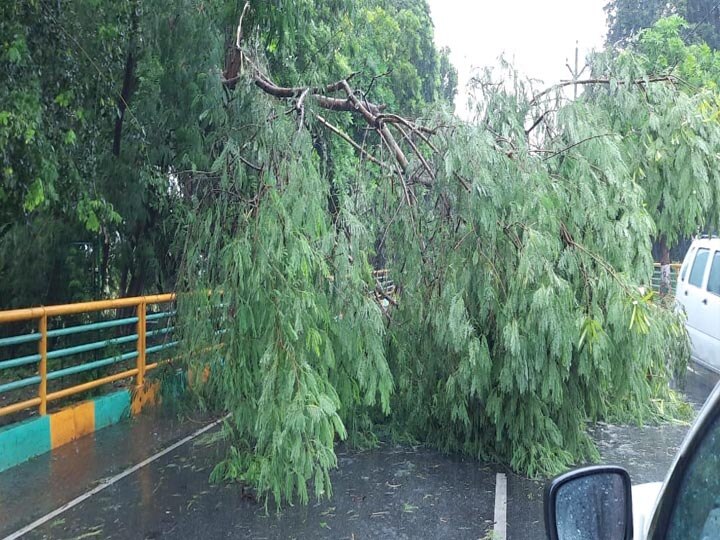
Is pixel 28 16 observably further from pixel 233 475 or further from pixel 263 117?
pixel 233 475

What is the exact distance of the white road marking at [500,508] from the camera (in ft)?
17.5

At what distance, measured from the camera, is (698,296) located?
37.7ft

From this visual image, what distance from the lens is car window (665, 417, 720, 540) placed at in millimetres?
1586

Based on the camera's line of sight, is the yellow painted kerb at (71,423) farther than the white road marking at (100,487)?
Yes

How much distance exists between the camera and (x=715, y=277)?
1111 centimetres

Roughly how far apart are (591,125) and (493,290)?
2.16 m

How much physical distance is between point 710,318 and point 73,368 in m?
8.83

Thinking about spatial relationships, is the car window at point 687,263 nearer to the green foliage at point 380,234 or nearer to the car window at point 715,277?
the car window at point 715,277

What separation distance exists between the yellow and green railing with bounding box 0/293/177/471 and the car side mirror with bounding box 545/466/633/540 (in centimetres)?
525

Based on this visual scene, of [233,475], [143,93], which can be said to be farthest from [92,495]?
[143,93]

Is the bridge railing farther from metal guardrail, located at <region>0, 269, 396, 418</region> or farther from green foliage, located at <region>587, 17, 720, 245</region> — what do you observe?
metal guardrail, located at <region>0, 269, 396, 418</region>

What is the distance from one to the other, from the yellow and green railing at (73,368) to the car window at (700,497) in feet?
18.3

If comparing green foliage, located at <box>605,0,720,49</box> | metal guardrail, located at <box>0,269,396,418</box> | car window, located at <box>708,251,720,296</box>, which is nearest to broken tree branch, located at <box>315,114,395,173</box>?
metal guardrail, located at <box>0,269,396,418</box>

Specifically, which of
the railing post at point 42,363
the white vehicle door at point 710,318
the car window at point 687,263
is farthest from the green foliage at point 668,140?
the railing post at point 42,363
